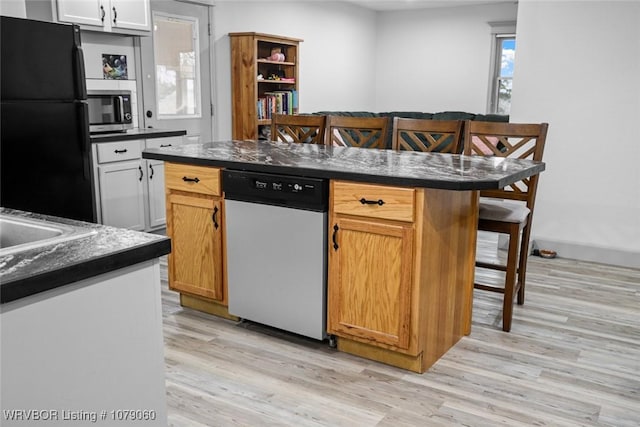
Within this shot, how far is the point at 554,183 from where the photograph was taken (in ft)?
14.1

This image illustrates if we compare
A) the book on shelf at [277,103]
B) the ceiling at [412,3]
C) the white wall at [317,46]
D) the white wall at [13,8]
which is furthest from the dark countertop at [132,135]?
the ceiling at [412,3]

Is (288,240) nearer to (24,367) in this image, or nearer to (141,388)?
(141,388)

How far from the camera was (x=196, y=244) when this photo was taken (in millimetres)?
3033

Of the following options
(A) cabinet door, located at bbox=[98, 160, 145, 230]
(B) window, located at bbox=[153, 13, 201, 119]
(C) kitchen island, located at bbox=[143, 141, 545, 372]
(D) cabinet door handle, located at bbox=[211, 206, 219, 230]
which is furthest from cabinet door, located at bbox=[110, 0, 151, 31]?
(D) cabinet door handle, located at bbox=[211, 206, 219, 230]

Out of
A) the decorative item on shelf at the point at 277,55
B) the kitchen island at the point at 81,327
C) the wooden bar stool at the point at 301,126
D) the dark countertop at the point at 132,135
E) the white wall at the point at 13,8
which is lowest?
the kitchen island at the point at 81,327

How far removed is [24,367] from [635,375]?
95.1 inches

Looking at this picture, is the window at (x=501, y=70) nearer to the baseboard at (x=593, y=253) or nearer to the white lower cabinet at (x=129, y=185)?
the baseboard at (x=593, y=253)

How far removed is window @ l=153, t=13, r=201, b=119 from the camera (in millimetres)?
5238

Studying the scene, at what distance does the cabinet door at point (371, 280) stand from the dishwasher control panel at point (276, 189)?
0.15m

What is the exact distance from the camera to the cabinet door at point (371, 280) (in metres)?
2.40

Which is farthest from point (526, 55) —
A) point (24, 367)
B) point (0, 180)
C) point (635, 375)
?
point (24, 367)

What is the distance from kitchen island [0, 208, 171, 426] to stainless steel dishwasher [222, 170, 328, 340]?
1272 millimetres

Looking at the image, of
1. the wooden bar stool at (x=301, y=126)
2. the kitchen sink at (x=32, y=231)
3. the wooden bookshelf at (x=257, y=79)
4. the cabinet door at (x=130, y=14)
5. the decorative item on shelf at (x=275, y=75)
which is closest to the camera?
the kitchen sink at (x=32, y=231)

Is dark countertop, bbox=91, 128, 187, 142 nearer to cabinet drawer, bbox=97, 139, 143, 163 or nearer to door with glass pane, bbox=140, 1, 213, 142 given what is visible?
cabinet drawer, bbox=97, 139, 143, 163
